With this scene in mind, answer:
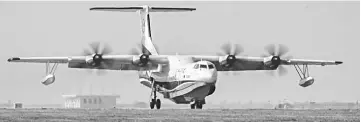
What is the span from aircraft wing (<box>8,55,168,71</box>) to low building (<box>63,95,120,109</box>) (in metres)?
64.1

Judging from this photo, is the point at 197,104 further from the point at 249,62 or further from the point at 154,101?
the point at 249,62

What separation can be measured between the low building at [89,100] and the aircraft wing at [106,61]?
6409 centimetres

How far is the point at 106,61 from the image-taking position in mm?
60438

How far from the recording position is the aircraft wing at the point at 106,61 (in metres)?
60.5

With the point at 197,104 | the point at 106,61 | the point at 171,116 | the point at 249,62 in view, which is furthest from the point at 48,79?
the point at 171,116

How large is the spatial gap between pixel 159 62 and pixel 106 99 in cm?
7582

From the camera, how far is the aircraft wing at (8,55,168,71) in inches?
2381

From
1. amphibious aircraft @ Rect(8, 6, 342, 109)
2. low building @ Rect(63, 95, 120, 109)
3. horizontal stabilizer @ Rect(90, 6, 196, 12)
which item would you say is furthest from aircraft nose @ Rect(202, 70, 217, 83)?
low building @ Rect(63, 95, 120, 109)

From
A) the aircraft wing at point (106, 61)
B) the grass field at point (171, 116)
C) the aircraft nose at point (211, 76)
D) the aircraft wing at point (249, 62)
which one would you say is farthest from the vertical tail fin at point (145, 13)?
the grass field at point (171, 116)

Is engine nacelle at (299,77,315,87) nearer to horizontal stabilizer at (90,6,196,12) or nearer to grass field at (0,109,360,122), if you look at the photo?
horizontal stabilizer at (90,6,196,12)

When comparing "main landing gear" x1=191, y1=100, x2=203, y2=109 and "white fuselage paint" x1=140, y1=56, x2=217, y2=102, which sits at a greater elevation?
"white fuselage paint" x1=140, y1=56, x2=217, y2=102

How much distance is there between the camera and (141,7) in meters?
72.9

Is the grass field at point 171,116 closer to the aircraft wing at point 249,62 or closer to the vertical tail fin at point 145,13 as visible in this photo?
the aircraft wing at point 249,62

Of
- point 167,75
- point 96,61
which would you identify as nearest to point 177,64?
point 167,75
